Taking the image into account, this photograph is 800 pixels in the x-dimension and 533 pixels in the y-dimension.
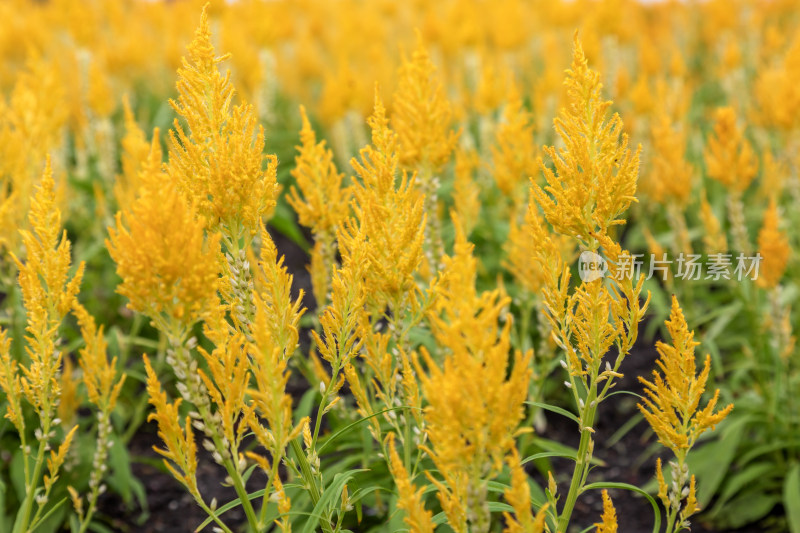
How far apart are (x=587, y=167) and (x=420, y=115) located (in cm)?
111

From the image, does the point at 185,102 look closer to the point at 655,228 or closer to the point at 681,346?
the point at 681,346

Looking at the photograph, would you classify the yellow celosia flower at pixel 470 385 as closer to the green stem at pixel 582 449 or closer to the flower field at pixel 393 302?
the flower field at pixel 393 302

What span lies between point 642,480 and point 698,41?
28.4ft

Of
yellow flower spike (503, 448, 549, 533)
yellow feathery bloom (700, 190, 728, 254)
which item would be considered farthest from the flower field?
yellow feathery bloom (700, 190, 728, 254)

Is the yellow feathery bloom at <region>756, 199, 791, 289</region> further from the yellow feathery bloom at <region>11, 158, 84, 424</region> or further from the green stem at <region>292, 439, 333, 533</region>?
the yellow feathery bloom at <region>11, 158, 84, 424</region>

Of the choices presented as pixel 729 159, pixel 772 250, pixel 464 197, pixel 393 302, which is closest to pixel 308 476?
Answer: pixel 393 302

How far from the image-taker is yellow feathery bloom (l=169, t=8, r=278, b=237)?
216cm

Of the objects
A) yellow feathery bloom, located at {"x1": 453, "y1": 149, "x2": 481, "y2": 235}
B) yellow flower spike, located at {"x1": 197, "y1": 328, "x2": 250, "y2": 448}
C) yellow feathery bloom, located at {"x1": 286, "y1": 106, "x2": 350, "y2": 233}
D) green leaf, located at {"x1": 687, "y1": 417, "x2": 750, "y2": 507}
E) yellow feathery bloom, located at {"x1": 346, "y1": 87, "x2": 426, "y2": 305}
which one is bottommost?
green leaf, located at {"x1": 687, "y1": 417, "x2": 750, "y2": 507}

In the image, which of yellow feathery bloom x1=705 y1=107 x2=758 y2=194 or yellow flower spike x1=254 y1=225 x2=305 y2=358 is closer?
yellow flower spike x1=254 y1=225 x2=305 y2=358

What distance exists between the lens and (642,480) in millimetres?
4633

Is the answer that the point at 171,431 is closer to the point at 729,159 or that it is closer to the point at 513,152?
the point at 513,152

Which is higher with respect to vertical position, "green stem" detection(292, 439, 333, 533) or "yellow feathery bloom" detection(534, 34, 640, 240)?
"yellow feathery bloom" detection(534, 34, 640, 240)

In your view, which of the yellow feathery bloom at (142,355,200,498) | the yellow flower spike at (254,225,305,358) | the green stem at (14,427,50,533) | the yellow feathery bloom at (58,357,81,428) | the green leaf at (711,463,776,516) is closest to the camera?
the yellow feathery bloom at (142,355,200,498)

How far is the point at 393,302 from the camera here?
2414mm
